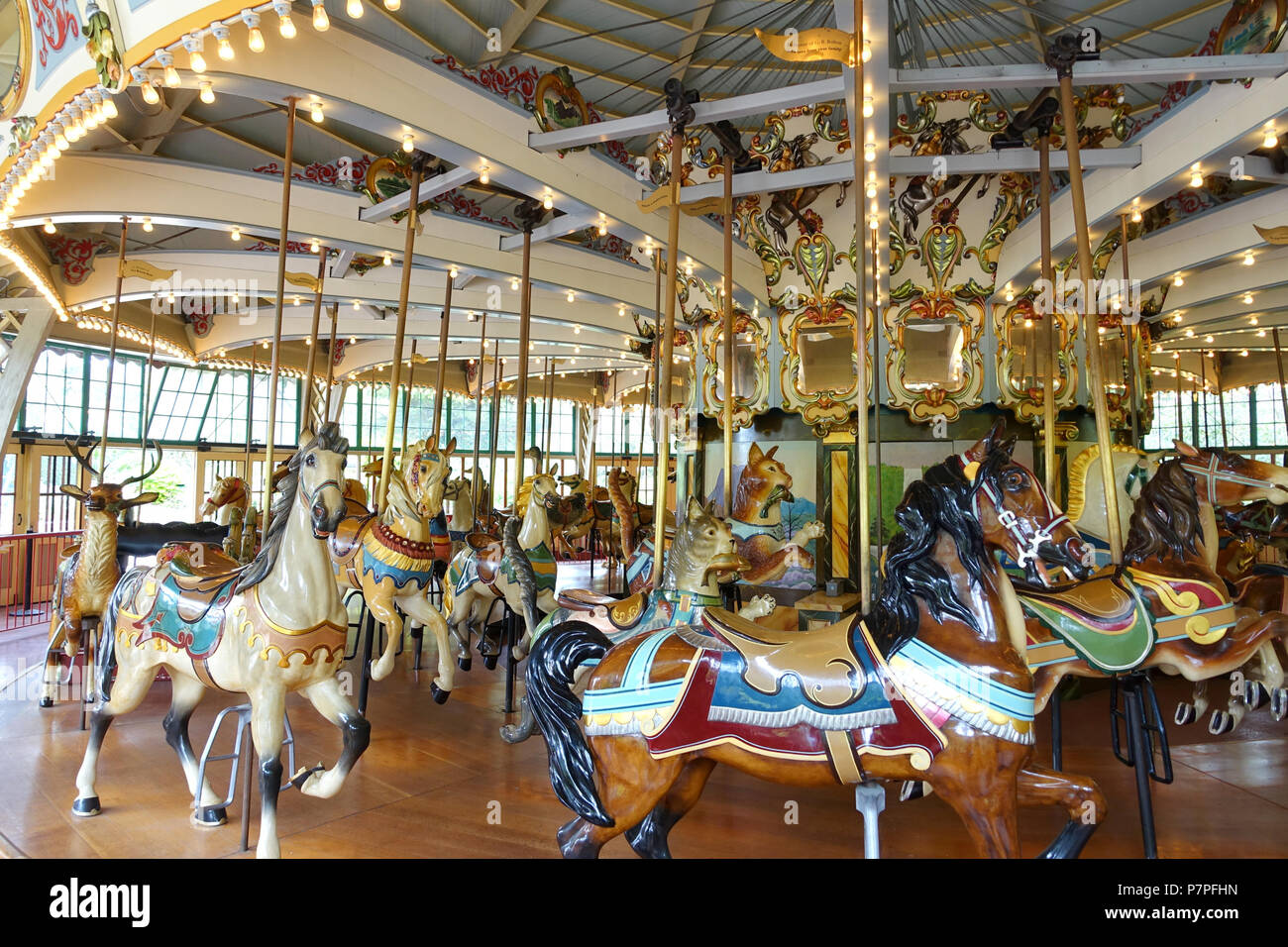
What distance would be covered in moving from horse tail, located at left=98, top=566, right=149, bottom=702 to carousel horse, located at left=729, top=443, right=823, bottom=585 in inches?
160

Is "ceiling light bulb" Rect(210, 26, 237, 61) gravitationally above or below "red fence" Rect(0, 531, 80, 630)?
above

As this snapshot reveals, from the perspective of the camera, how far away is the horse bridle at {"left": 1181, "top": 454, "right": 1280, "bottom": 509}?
12.7 feet

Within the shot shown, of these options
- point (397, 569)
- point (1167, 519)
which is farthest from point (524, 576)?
point (1167, 519)

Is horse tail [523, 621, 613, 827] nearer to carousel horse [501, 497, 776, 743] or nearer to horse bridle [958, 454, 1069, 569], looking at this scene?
carousel horse [501, 497, 776, 743]

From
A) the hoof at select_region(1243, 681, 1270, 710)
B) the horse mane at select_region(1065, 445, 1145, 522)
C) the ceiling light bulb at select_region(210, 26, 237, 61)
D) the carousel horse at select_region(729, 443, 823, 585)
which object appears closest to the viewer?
the ceiling light bulb at select_region(210, 26, 237, 61)

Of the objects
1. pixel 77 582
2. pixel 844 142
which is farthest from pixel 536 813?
pixel 844 142

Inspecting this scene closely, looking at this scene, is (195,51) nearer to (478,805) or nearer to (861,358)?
(861,358)

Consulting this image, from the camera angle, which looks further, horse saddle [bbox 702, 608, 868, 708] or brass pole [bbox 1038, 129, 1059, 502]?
brass pole [bbox 1038, 129, 1059, 502]

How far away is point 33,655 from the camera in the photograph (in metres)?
6.89

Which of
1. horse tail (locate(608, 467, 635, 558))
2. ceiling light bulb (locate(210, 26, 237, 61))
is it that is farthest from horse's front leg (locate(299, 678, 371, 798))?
horse tail (locate(608, 467, 635, 558))

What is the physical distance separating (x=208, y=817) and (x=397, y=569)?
179cm

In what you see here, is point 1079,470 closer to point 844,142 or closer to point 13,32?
point 844,142

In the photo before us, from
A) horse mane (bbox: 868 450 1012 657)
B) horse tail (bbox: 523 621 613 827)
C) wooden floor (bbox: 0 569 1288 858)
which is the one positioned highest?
horse mane (bbox: 868 450 1012 657)
